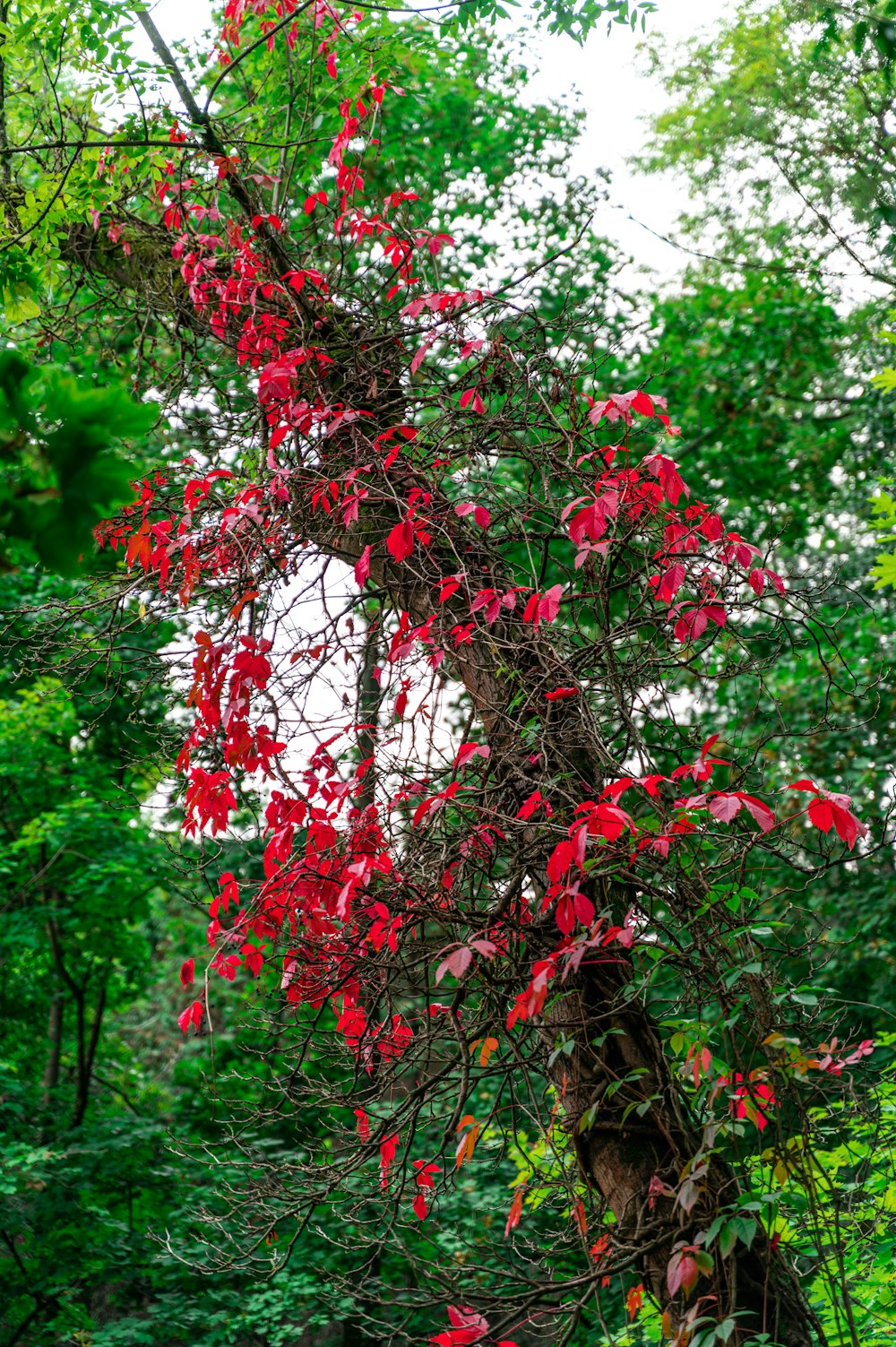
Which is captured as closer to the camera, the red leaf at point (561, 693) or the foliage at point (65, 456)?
the foliage at point (65, 456)

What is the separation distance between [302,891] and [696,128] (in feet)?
34.5

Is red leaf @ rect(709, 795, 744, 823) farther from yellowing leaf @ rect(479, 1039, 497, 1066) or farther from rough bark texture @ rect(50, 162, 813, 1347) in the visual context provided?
yellowing leaf @ rect(479, 1039, 497, 1066)

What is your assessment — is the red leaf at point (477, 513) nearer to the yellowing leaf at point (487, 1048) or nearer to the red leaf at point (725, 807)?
the red leaf at point (725, 807)

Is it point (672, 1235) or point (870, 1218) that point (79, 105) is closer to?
point (672, 1235)

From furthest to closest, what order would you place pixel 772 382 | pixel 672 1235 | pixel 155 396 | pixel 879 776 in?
pixel 772 382, pixel 879 776, pixel 155 396, pixel 672 1235

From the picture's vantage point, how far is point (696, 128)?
10.5m

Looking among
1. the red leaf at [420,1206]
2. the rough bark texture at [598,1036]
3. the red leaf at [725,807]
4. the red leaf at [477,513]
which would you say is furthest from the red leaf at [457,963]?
the red leaf at [477,513]

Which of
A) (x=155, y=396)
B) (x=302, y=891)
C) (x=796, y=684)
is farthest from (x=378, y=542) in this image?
(x=796, y=684)

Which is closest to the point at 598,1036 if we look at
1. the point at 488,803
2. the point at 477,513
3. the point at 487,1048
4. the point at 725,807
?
the point at 487,1048

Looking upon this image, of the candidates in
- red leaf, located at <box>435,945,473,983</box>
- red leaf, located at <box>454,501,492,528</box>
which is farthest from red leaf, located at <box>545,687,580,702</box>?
red leaf, located at <box>435,945,473,983</box>

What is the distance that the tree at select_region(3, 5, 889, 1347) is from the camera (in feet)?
6.15

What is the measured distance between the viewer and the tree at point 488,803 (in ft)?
6.15

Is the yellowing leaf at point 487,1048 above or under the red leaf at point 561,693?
under

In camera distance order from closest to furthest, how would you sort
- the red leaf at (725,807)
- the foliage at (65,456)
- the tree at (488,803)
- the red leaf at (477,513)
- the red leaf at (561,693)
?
1. the foliage at (65,456)
2. the red leaf at (725,807)
3. the tree at (488,803)
4. the red leaf at (561,693)
5. the red leaf at (477,513)
